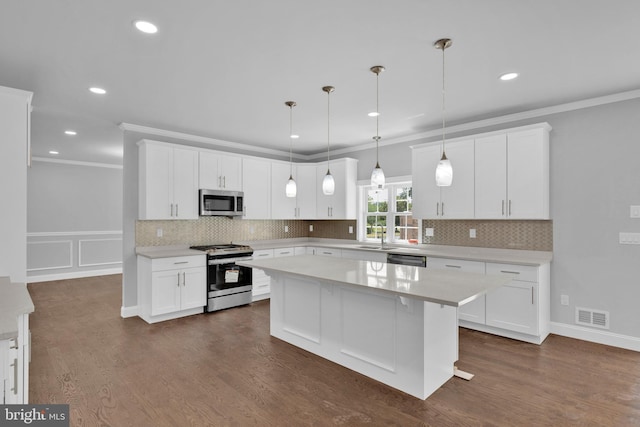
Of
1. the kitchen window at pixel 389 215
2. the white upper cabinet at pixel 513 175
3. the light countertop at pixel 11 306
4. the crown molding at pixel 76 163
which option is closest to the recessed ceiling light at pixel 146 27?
the light countertop at pixel 11 306

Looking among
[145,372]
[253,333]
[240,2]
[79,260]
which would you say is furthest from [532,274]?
[79,260]

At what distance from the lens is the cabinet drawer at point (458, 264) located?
12.7 ft

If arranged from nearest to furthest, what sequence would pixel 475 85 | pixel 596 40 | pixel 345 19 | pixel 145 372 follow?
pixel 345 19 → pixel 596 40 → pixel 145 372 → pixel 475 85

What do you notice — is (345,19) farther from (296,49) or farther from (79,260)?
(79,260)

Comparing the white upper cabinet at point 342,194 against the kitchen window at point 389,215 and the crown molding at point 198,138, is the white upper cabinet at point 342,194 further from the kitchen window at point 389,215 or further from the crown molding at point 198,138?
the crown molding at point 198,138

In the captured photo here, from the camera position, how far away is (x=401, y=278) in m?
2.67

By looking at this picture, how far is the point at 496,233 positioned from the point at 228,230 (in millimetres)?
3971

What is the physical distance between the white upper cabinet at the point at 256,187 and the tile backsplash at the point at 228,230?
37cm

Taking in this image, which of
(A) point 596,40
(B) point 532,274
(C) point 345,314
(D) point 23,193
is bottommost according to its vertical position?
(C) point 345,314

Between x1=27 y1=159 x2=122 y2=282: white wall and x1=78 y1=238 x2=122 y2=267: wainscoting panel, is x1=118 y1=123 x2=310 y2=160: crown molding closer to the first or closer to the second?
x1=27 y1=159 x2=122 y2=282: white wall

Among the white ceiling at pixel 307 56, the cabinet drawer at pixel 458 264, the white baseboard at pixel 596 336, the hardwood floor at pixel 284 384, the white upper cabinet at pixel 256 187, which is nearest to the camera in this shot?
the white ceiling at pixel 307 56

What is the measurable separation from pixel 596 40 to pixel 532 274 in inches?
86.4

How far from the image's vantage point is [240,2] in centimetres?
196

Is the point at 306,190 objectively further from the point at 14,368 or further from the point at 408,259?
the point at 14,368
